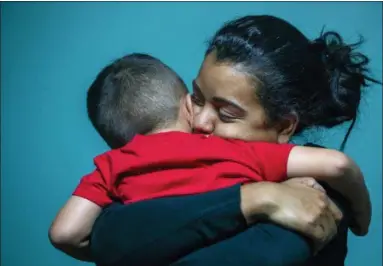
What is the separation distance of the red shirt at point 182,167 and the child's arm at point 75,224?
0.01m

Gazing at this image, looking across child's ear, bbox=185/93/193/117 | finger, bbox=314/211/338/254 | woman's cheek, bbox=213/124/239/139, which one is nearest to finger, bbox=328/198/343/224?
finger, bbox=314/211/338/254

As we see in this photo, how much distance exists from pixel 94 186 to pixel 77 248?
0.31 ft

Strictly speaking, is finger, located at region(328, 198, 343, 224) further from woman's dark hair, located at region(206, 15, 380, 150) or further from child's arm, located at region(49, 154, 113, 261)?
child's arm, located at region(49, 154, 113, 261)

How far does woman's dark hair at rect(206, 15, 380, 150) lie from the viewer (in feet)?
2.97

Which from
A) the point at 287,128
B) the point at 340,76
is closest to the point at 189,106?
the point at 287,128

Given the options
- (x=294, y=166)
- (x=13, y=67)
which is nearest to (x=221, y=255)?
(x=294, y=166)

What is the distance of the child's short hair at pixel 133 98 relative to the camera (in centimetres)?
94

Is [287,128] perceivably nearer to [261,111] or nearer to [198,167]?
[261,111]

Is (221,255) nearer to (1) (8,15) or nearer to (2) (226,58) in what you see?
(2) (226,58)

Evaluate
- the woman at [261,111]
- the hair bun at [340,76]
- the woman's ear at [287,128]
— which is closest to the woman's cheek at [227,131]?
the woman at [261,111]

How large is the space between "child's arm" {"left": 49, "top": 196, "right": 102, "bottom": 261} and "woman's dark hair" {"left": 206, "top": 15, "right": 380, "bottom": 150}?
1.06 feet

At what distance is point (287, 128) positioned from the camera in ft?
3.16

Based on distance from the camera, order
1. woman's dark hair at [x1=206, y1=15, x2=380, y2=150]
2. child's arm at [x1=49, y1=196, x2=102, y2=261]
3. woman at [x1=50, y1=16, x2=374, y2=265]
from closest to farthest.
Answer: woman at [x1=50, y1=16, x2=374, y2=265]
child's arm at [x1=49, y1=196, x2=102, y2=261]
woman's dark hair at [x1=206, y1=15, x2=380, y2=150]

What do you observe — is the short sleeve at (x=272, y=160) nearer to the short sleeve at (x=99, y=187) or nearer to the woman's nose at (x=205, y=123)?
the woman's nose at (x=205, y=123)
